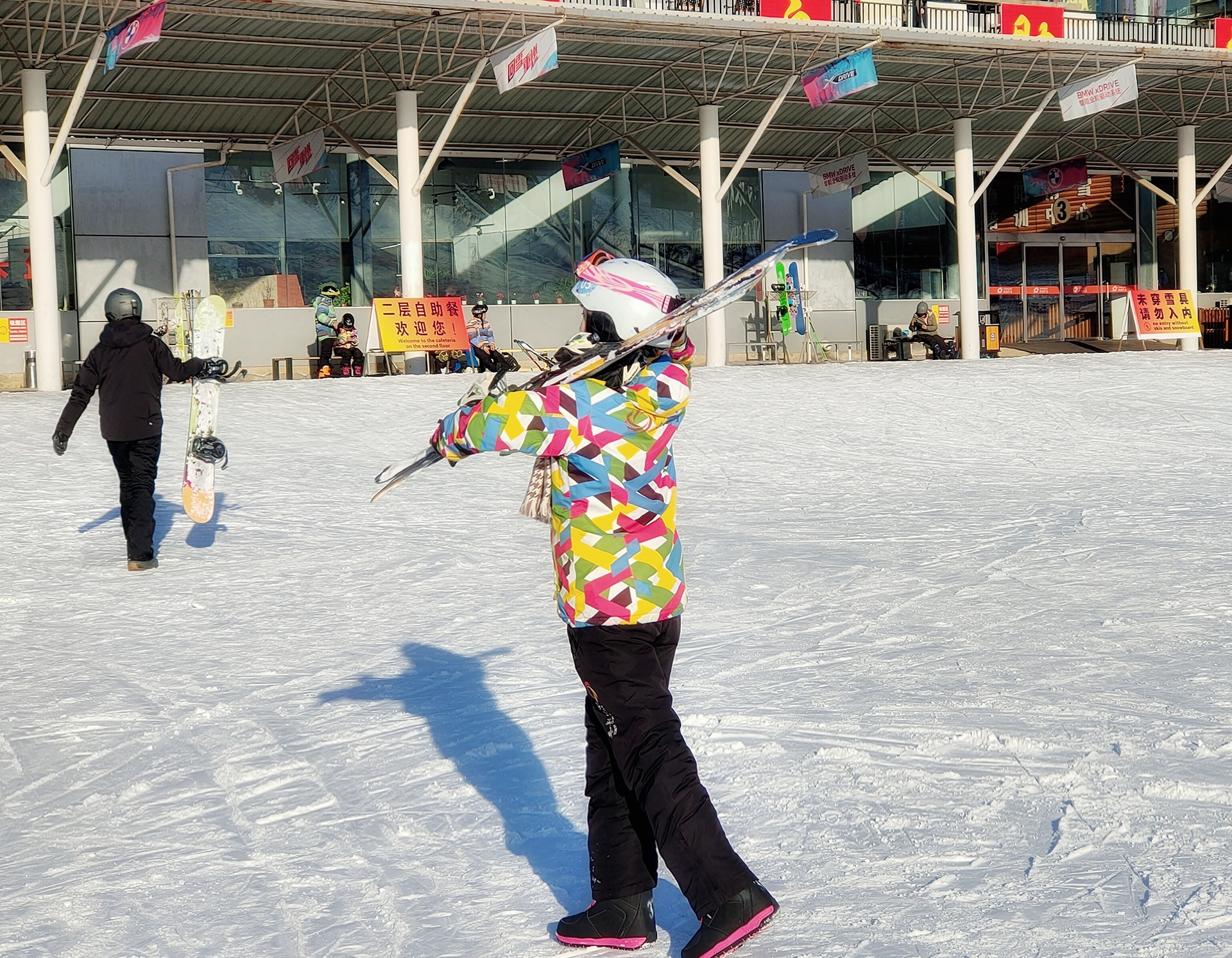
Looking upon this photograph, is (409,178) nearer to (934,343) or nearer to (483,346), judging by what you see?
(483,346)

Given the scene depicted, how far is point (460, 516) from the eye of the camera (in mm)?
9117

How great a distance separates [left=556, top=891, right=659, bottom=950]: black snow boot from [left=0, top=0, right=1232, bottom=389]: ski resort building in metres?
13.8

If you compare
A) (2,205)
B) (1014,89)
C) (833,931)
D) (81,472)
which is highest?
(1014,89)

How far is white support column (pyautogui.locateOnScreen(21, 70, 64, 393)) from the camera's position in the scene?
15.4 metres

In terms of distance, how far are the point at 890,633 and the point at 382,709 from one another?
2.11 meters

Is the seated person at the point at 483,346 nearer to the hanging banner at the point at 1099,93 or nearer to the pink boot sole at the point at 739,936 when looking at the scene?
the hanging banner at the point at 1099,93

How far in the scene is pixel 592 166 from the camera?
869 inches

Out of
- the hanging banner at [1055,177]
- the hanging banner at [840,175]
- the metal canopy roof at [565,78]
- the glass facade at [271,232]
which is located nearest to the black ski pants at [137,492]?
the metal canopy roof at [565,78]

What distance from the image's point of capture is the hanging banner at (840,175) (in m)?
23.5

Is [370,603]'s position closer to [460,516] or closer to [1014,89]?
[460,516]

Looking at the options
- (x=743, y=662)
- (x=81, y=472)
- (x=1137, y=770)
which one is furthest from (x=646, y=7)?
(x=1137, y=770)

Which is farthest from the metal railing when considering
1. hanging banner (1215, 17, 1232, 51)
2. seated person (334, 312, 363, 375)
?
seated person (334, 312, 363, 375)

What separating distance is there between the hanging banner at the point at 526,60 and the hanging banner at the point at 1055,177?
12.9 metres

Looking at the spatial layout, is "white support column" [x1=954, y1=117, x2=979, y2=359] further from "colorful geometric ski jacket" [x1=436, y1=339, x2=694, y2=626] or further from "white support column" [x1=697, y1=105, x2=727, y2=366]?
"colorful geometric ski jacket" [x1=436, y1=339, x2=694, y2=626]
